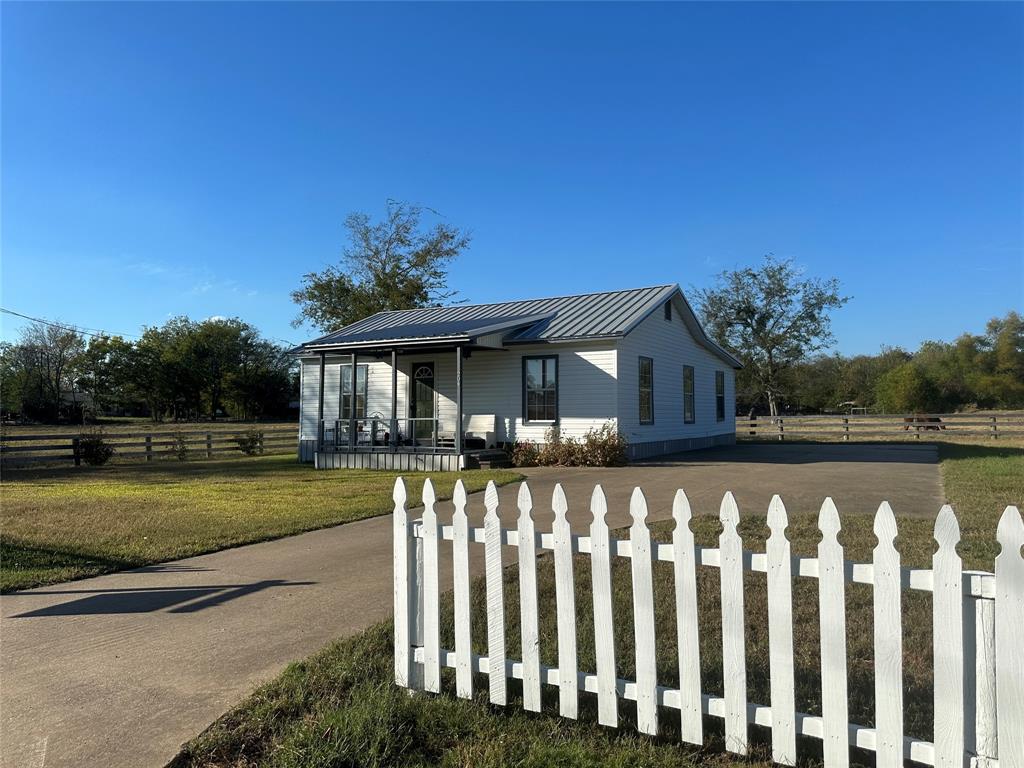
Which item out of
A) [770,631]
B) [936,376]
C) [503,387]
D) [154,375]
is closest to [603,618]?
[770,631]

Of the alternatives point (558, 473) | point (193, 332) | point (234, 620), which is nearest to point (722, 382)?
point (558, 473)

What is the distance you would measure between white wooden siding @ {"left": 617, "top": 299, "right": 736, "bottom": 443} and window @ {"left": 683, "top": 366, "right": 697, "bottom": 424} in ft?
0.67

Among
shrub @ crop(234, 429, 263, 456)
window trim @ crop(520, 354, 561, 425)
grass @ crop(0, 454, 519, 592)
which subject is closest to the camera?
grass @ crop(0, 454, 519, 592)

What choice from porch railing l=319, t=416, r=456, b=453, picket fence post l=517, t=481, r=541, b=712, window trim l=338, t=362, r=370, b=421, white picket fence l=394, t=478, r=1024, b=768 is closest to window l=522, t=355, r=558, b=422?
porch railing l=319, t=416, r=456, b=453

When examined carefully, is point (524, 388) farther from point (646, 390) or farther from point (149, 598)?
point (149, 598)

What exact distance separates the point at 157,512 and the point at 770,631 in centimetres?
901

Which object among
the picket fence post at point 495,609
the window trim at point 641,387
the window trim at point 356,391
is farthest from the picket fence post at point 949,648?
the window trim at point 356,391

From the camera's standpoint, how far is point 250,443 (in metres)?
24.4

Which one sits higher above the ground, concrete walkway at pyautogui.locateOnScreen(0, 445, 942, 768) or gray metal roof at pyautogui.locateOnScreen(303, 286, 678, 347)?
gray metal roof at pyautogui.locateOnScreen(303, 286, 678, 347)

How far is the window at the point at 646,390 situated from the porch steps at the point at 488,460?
394cm

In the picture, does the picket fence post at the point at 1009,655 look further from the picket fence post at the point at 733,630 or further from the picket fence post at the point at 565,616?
the picket fence post at the point at 565,616

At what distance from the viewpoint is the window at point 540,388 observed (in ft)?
59.9

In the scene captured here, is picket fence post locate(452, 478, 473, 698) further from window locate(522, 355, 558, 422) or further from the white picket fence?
window locate(522, 355, 558, 422)

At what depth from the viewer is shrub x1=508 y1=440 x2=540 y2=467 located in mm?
17594
